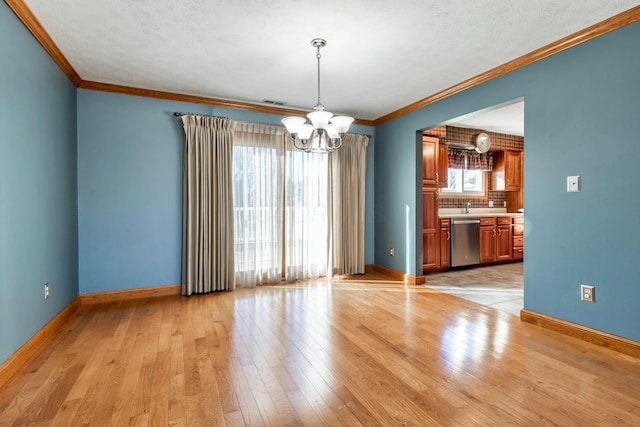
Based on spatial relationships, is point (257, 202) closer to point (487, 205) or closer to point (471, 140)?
point (471, 140)

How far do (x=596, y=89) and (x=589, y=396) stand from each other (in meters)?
2.33

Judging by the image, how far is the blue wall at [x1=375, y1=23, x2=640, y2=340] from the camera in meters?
A: 2.48

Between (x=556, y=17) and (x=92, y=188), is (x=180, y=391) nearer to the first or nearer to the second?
(x=92, y=188)

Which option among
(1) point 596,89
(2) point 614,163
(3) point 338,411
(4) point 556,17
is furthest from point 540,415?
(4) point 556,17

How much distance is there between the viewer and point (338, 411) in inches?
71.1

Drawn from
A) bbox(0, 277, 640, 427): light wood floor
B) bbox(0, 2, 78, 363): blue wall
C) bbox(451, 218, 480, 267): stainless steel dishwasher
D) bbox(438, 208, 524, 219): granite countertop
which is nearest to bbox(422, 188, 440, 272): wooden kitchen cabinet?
bbox(451, 218, 480, 267): stainless steel dishwasher

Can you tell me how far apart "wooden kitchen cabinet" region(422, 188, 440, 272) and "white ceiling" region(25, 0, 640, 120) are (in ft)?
6.28

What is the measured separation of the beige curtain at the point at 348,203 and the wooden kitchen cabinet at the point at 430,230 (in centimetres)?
101

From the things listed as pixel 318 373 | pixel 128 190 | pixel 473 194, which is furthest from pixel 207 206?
pixel 473 194

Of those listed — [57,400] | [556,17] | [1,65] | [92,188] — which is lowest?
[57,400]

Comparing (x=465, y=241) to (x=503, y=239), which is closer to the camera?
(x=465, y=241)

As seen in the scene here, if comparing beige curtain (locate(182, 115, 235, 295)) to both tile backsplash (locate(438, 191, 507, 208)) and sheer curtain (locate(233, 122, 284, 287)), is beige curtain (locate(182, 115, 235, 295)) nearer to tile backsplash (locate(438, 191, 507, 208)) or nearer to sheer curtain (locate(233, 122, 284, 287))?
sheer curtain (locate(233, 122, 284, 287))

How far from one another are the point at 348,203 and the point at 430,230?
1442 mm

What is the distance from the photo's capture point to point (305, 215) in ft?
16.1
